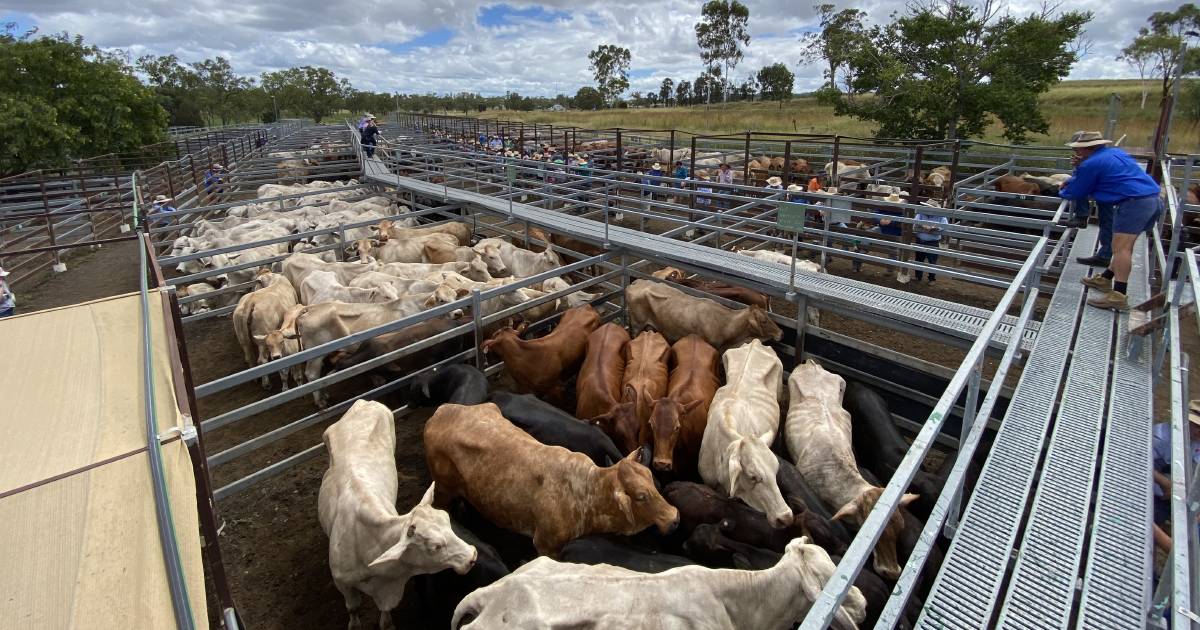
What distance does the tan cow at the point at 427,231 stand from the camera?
10.5 m

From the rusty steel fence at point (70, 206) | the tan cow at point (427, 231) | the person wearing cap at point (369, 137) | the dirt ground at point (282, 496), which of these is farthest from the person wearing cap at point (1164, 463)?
the person wearing cap at point (369, 137)

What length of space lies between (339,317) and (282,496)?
2212 mm

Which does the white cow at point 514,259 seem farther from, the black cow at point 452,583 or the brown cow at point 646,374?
the black cow at point 452,583

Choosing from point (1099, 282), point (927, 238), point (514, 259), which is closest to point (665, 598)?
point (1099, 282)

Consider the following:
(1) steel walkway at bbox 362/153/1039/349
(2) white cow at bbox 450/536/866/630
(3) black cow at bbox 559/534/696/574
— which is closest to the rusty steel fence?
(1) steel walkway at bbox 362/153/1039/349

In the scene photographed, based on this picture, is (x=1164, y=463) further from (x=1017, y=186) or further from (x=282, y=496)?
(x=1017, y=186)

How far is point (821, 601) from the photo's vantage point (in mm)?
1711

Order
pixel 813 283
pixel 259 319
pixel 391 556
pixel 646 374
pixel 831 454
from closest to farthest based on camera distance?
1. pixel 391 556
2. pixel 831 454
3. pixel 646 374
4. pixel 813 283
5. pixel 259 319

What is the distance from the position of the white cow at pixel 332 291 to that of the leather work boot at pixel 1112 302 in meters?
6.92

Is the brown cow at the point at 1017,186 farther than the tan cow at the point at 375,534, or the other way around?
the brown cow at the point at 1017,186

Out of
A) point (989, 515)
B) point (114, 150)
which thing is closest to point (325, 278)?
point (989, 515)

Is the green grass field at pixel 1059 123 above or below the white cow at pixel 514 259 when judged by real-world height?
above

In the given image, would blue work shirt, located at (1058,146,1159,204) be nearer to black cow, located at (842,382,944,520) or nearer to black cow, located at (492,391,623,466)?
black cow, located at (842,382,944,520)

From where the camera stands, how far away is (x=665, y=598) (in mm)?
3035
